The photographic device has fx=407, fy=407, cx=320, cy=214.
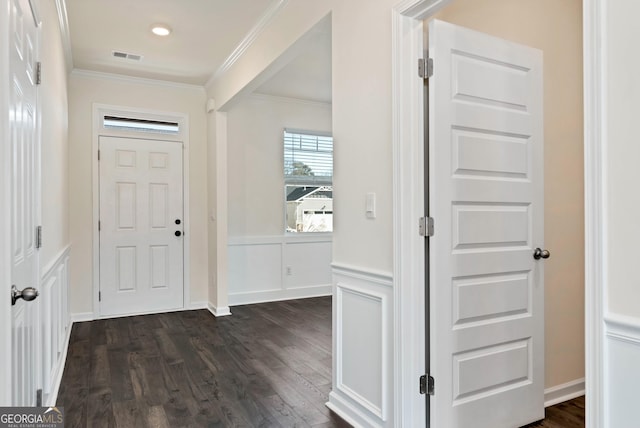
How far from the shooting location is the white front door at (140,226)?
4590 mm

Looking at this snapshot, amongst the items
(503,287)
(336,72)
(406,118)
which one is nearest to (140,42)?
(336,72)

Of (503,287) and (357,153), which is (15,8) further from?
(503,287)

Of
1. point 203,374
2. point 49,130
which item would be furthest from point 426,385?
point 49,130

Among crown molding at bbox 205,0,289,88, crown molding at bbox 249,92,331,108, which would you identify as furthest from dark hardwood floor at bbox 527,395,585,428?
crown molding at bbox 249,92,331,108

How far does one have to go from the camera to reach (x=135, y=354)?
340 centimetres

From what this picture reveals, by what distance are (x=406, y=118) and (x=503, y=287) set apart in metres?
1.01

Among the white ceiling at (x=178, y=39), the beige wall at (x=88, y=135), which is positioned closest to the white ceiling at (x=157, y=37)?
the white ceiling at (x=178, y=39)

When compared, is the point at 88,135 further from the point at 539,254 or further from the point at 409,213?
the point at 539,254

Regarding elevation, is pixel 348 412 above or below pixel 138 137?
below

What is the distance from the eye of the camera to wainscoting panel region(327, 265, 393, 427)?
1989 mm

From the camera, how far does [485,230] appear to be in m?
2.04

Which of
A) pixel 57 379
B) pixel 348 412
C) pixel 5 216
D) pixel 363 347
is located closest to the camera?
pixel 5 216

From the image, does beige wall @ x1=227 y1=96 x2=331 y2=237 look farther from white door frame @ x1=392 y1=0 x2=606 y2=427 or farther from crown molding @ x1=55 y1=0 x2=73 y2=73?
white door frame @ x1=392 y1=0 x2=606 y2=427

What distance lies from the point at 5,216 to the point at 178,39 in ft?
9.50
